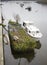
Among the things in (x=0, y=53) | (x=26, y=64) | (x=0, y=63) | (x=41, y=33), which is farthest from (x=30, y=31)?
(x=0, y=63)

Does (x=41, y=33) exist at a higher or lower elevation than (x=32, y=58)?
higher

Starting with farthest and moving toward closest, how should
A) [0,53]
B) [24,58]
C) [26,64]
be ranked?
1. [24,58]
2. [26,64]
3. [0,53]

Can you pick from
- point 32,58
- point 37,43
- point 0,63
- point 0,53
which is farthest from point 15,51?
point 0,63

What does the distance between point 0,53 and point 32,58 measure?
967 millimetres

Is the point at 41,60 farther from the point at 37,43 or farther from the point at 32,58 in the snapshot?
the point at 37,43

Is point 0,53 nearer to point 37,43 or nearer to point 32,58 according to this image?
point 32,58

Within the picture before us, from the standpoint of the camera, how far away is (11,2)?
699 cm

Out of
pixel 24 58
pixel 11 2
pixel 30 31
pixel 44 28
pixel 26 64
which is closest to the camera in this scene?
pixel 26 64

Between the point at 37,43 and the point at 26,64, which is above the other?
the point at 37,43

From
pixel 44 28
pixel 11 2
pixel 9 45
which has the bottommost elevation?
pixel 9 45

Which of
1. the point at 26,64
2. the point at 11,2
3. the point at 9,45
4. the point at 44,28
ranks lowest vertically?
the point at 26,64

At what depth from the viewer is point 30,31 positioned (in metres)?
3.40

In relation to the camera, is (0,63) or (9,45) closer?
(0,63)

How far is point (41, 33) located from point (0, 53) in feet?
6.24
